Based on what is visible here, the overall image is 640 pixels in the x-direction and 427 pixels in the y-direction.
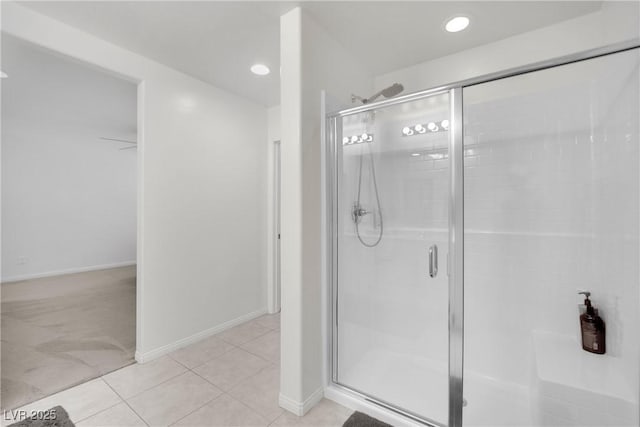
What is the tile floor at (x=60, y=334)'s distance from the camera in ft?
6.86

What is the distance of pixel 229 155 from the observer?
307cm

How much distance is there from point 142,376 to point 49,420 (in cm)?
55

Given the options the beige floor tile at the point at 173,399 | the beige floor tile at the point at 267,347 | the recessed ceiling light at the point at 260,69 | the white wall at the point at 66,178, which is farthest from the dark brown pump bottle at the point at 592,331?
the white wall at the point at 66,178

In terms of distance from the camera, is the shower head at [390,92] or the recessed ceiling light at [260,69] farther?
the recessed ceiling light at [260,69]

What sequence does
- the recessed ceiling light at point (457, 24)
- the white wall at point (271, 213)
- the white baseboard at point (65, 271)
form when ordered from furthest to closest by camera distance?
the white baseboard at point (65, 271)
the white wall at point (271, 213)
the recessed ceiling light at point (457, 24)

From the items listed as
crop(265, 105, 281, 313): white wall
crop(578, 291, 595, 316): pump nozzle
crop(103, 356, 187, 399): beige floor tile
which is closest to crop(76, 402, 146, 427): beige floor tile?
crop(103, 356, 187, 399): beige floor tile

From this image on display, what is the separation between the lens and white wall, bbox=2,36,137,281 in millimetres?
3822

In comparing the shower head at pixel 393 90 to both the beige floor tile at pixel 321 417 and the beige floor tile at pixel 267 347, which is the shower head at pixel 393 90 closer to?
the beige floor tile at pixel 321 417

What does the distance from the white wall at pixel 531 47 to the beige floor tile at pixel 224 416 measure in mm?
2740

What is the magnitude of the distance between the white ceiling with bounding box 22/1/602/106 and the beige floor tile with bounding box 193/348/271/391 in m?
2.50

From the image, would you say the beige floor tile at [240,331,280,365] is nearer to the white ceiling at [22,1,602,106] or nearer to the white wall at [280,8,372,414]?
the white wall at [280,8,372,414]

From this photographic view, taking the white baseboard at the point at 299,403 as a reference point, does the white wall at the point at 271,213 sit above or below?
above

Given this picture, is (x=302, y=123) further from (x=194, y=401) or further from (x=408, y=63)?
(x=194, y=401)

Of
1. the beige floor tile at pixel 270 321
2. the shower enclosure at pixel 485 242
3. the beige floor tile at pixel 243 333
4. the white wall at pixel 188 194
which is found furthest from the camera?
the beige floor tile at pixel 270 321
